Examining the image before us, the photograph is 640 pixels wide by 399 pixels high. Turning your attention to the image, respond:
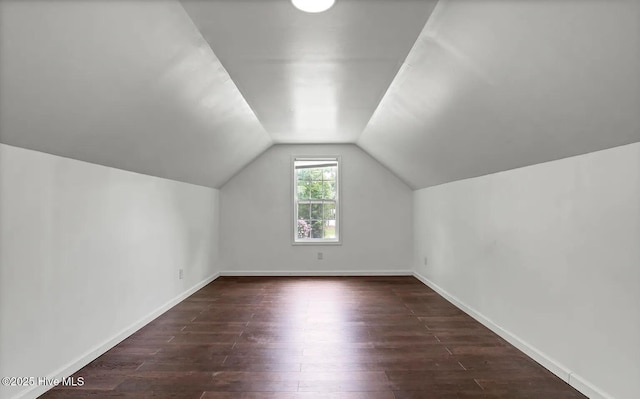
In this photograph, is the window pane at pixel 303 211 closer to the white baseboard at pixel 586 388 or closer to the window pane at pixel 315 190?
the window pane at pixel 315 190

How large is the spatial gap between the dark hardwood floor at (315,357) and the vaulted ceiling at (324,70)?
59.3 inches

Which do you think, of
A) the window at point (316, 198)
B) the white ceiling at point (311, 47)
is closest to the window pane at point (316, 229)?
the window at point (316, 198)

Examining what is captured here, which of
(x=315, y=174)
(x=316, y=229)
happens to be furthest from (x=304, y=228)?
(x=315, y=174)

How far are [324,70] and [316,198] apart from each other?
11.9 feet

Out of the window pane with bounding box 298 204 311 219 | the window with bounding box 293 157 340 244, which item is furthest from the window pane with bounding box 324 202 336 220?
the window pane with bounding box 298 204 311 219

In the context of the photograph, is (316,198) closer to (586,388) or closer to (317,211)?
(317,211)

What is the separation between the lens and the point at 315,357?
276 cm

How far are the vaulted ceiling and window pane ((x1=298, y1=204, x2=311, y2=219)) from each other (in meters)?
2.90

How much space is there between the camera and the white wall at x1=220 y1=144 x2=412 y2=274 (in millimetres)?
6109

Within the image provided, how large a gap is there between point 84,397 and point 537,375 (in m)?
2.88

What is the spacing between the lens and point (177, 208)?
439cm

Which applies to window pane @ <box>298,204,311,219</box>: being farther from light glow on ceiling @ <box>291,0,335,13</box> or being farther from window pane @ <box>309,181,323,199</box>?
light glow on ceiling @ <box>291,0,335,13</box>

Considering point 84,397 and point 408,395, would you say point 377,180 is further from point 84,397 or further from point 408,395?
point 84,397

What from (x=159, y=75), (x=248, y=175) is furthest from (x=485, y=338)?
(x=248, y=175)
